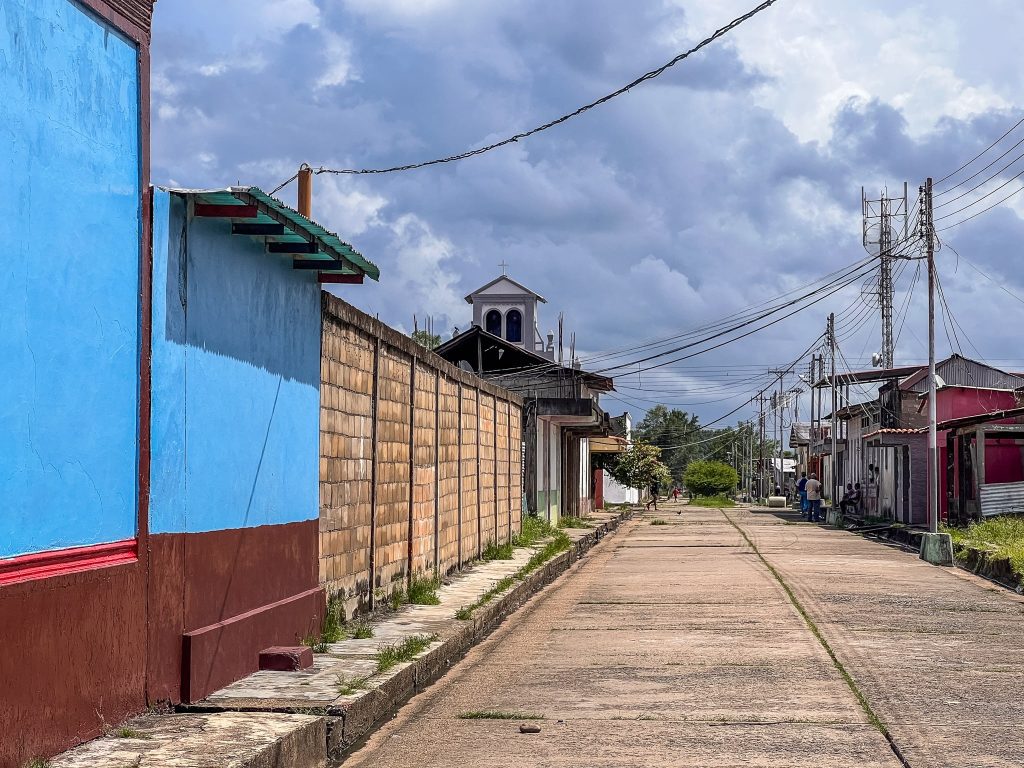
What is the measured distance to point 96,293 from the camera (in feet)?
22.7

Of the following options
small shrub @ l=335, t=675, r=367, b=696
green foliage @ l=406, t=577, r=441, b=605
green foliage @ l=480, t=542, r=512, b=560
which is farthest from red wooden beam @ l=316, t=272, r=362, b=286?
green foliage @ l=480, t=542, r=512, b=560

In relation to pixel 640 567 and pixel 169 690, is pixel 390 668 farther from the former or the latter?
pixel 640 567

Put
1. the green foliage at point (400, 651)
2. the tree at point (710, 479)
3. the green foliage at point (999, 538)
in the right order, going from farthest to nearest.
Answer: the tree at point (710, 479) < the green foliage at point (999, 538) < the green foliage at point (400, 651)

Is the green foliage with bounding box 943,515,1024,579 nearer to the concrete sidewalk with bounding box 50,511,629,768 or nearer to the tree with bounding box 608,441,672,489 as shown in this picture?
the concrete sidewalk with bounding box 50,511,629,768

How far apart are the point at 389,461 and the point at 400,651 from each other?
4027 millimetres

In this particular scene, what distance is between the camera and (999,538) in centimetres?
2573

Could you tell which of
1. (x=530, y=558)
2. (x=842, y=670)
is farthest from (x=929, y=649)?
(x=530, y=558)

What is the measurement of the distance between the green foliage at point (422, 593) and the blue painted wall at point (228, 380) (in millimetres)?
3800

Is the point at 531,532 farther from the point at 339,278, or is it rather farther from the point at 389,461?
the point at 339,278

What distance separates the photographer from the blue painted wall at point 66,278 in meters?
6.06

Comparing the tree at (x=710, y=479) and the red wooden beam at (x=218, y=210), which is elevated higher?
the red wooden beam at (x=218, y=210)

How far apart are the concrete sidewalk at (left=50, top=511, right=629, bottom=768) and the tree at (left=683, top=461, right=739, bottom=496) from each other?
91.7 metres

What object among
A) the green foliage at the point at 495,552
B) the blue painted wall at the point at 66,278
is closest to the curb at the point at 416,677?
the blue painted wall at the point at 66,278

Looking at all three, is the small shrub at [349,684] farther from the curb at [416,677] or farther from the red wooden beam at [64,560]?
the red wooden beam at [64,560]
